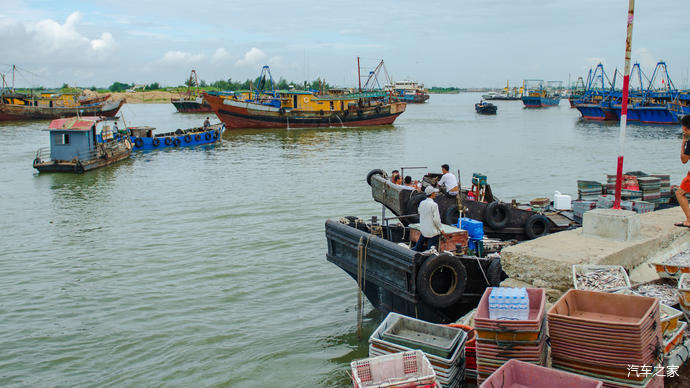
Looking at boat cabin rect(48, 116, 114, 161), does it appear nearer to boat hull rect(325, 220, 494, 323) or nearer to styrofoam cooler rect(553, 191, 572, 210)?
boat hull rect(325, 220, 494, 323)

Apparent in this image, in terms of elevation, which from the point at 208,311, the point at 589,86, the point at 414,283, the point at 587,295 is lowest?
the point at 208,311

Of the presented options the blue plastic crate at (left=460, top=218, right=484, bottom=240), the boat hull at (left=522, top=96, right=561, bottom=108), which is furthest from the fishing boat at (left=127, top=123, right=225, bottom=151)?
the boat hull at (left=522, top=96, right=561, bottom=108)

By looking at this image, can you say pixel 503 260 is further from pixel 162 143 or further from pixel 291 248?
pixel 162 143

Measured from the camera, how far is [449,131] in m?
50.0

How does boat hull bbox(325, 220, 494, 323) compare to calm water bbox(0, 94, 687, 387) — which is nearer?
boat hull bbox(325, 220, 494, 323)

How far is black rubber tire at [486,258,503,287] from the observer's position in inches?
287

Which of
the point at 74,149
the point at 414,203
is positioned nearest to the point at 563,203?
the point at 414,203

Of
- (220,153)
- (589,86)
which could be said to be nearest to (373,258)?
(220,153)

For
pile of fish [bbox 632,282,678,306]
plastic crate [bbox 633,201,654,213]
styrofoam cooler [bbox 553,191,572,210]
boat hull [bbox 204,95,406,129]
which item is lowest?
pile of fish [bbox 632,282,678,306]

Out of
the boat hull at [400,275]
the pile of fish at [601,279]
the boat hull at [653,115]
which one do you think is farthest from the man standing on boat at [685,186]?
the boat hull at [653,115]

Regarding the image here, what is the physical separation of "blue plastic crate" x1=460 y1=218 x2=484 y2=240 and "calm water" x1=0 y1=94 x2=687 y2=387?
2068mm

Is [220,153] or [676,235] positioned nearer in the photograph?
[676,235]

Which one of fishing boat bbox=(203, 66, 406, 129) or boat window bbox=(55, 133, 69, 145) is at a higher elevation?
fishing boat bbox=(203, 66, 406, 129)

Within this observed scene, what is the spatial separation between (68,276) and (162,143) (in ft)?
79.8
